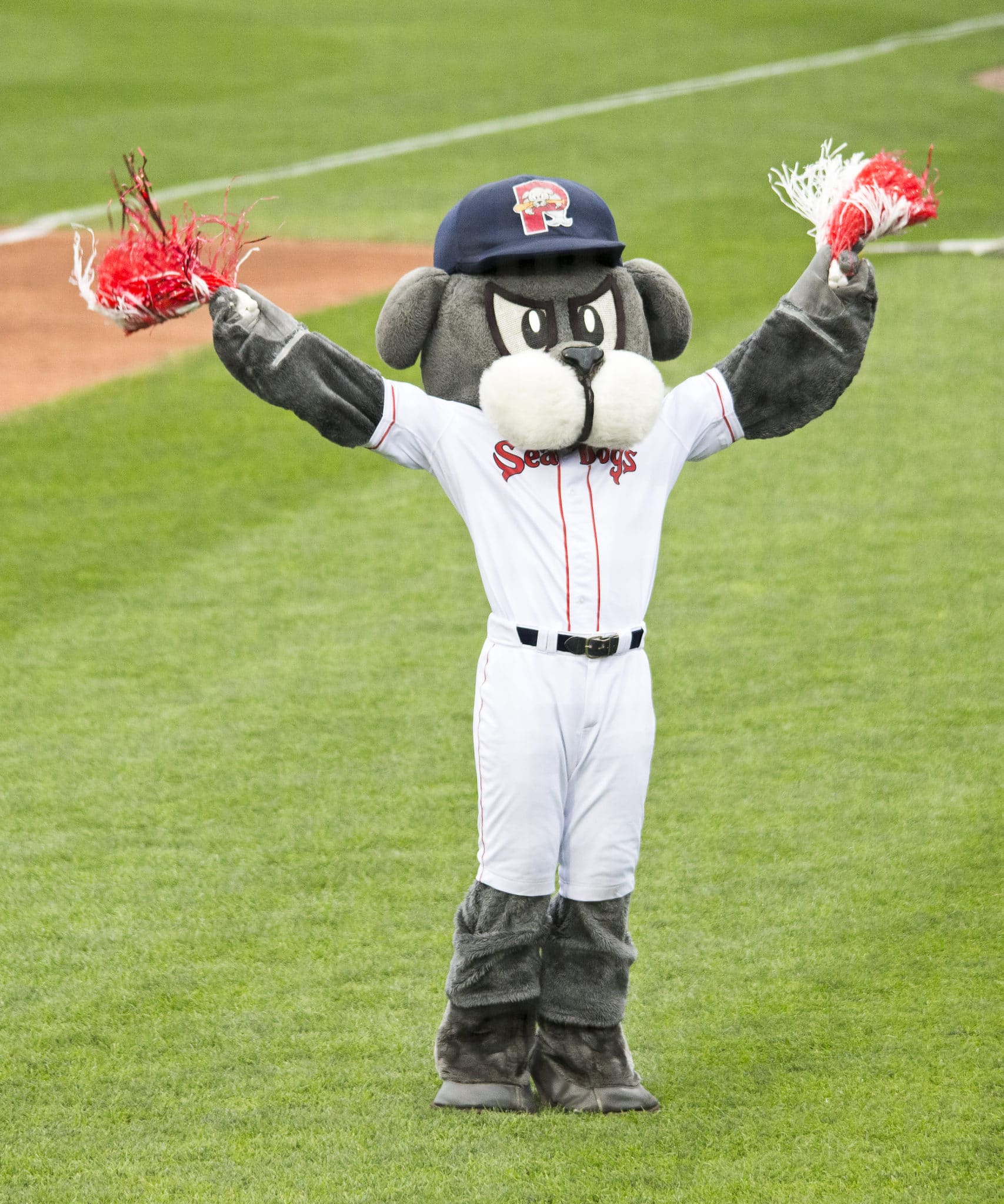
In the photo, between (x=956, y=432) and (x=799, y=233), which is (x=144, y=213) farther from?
(x=799, y=233)

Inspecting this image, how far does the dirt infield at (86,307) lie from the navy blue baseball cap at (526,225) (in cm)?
489

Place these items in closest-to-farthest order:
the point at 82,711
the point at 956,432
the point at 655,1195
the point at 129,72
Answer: the point at 655,1195
the point at 82,711
the point at 956,432
the point at 129,72

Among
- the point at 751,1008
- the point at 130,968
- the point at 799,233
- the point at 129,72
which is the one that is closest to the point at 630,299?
the point at 751,1008

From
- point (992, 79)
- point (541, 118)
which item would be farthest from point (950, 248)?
point (992, 79)

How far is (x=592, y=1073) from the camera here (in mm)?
3213

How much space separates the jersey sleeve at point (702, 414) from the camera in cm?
321

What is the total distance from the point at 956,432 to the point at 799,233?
3904 millimetres

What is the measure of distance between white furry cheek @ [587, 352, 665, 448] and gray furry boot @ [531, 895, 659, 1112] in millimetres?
887

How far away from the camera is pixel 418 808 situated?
4.48m

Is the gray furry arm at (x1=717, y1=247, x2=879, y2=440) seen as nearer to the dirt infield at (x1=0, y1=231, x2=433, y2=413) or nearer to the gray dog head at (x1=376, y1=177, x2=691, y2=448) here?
the gray dog head at (x1=376, y1=177, x2=691, y2=448)

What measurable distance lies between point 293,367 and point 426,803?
1783mm

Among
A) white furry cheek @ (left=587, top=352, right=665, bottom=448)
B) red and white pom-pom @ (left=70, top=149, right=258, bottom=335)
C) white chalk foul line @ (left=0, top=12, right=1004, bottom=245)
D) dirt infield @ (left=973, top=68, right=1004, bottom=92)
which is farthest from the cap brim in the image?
dirt infield @ (left=973, top=68, right=1004, bottom=92)

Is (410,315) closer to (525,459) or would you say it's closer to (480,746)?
(525,459)

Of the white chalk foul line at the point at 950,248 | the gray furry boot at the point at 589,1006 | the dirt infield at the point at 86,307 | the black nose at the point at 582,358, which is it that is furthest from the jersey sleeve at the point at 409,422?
the white chalk foul line at the point at 950,248
